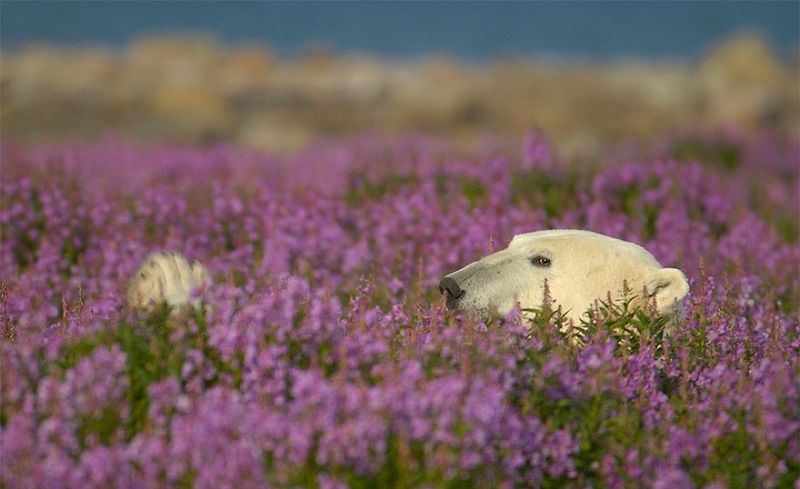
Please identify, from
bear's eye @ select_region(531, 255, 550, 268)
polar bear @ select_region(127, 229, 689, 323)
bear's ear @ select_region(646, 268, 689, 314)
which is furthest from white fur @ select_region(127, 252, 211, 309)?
bear's ear @ select_region(646, 268, 689, 314)

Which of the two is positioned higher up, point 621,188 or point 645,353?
point 621,188

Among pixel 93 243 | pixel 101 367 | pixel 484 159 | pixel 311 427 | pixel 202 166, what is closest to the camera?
pixel 311 427

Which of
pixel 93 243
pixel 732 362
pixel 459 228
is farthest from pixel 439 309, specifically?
pixel 93 243

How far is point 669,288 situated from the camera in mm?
5207

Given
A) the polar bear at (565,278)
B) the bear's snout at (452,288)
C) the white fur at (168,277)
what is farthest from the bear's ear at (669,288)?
the white fur at (168,277)

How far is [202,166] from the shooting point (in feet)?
41.0

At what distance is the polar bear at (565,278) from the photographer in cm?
522

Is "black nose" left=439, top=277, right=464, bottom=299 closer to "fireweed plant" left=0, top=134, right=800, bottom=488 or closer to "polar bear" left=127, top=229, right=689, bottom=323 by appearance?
"polar bear" left=127, top=229, right=689, bottom=323

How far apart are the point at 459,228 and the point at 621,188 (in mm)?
2138

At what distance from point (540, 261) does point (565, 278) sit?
0.18 meters

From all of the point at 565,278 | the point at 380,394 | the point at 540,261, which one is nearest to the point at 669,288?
the point at 565,278

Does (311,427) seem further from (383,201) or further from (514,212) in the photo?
(383,201)

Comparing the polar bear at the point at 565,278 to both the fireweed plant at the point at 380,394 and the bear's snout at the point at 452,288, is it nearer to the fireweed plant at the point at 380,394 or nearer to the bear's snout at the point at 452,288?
the bear's snout at the point at 452,288

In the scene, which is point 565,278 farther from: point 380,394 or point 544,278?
point 380,394
